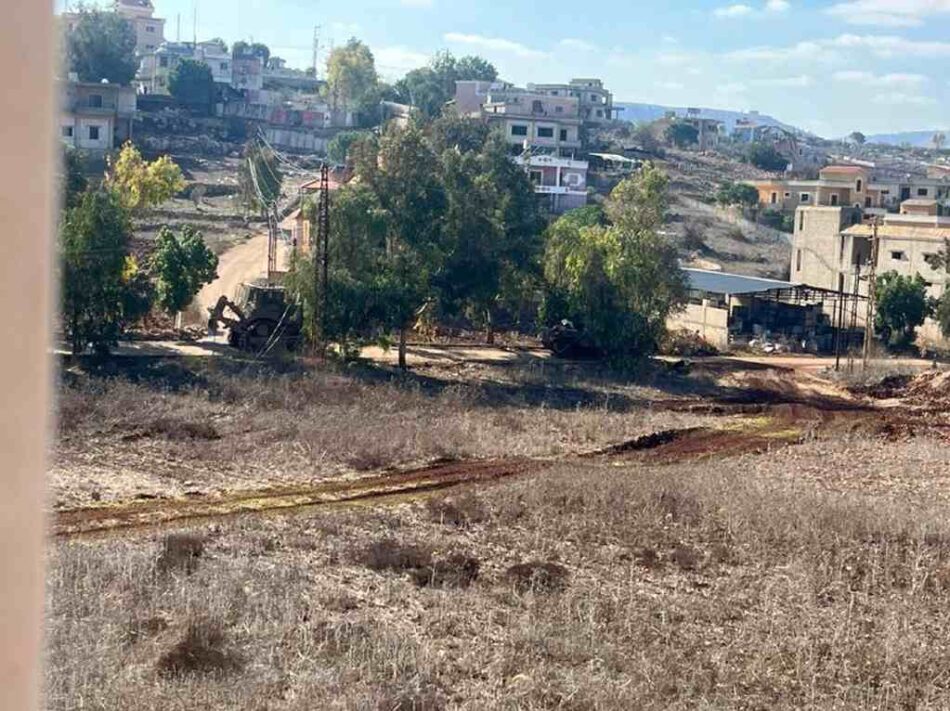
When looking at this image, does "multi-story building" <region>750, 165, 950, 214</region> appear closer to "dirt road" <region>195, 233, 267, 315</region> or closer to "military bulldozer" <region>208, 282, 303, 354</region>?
"dirt road" <region>195, 233, 267, 315</region>

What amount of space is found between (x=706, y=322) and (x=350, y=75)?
4321cm

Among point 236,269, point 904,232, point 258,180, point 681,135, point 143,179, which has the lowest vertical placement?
point 236,269

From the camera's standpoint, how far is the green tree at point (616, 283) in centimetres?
2347

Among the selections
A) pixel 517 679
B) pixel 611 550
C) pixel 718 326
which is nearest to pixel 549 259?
pixel 718 326

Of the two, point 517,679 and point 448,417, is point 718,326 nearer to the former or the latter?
point 448,417

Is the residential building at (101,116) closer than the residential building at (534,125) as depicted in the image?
Yes

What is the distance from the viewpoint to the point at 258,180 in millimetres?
38938

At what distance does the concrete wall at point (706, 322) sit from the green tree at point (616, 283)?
141 inches

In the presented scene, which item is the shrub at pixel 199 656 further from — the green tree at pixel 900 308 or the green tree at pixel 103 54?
the green tree at pixel 103 54

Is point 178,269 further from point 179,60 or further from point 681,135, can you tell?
point 681,135

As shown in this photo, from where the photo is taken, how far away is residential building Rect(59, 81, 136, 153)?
41.5 meters

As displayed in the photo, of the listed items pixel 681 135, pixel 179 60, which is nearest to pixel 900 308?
pixel 179 60

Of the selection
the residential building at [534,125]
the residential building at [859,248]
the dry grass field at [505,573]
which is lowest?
the dry grass field at [505,573]

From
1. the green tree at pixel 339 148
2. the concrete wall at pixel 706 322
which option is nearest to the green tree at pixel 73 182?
the concrete wall at pixel 706 322
